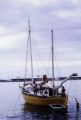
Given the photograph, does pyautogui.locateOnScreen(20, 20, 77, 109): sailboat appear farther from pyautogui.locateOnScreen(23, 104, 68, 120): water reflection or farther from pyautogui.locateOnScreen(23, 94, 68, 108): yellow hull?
pyautogui.locateOnScreen(23, 104, 68, 120): water reflection

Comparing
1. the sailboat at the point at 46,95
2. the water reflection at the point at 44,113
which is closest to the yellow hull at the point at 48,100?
the sailboat at the point at 46,95

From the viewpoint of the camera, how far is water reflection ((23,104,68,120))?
2539 inches

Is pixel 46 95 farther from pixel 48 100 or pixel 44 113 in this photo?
pixel 44 113

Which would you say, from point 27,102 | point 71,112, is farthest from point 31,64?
point 71,112

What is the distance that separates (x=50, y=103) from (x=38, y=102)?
11.4 ft

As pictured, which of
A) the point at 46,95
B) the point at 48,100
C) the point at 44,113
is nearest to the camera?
the point at 44,113

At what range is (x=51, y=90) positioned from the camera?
73875mm

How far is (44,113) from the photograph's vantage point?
69.8 meters

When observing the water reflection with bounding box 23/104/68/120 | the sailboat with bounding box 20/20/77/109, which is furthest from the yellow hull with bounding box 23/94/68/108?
the water reflection with bounding box 23/104/68/120

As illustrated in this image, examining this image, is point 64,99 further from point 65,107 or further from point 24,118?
point 24,118

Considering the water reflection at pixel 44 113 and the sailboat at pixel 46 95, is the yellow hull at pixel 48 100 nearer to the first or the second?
the sailboat at pixel 46 95

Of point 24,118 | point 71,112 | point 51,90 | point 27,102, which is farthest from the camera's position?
point 27,102

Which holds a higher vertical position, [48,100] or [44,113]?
[48,100]

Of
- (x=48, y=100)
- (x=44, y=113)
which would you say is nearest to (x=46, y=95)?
(x=48, y=100)
